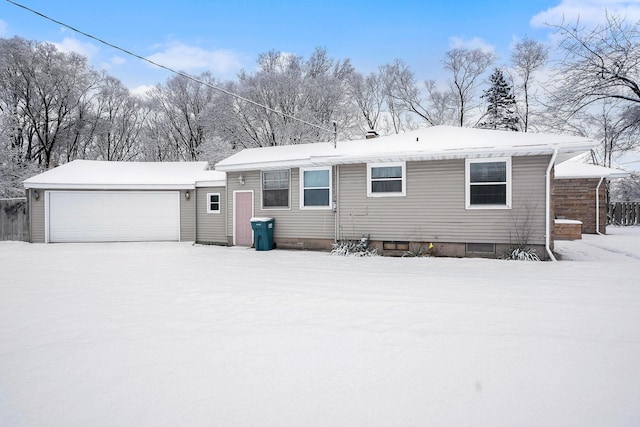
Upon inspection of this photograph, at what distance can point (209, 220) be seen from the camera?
14414 millimetres

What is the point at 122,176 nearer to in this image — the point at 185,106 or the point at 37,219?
the point at 37,219

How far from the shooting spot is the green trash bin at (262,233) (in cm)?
1151

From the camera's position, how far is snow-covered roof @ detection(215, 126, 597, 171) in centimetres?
830

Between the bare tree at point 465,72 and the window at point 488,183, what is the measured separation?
17.4m

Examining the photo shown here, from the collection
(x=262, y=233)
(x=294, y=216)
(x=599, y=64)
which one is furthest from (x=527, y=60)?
(x=262, y=233)

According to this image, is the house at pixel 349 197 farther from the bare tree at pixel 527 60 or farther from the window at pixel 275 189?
the bare tree at pixel 527 60

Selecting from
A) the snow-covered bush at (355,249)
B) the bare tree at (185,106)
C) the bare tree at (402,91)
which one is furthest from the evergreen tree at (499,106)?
the bare tree at (185,106)

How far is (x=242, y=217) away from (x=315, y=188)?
→ 10.2ft

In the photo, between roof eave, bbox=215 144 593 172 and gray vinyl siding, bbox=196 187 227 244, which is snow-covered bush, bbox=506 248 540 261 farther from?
gray vinyl siding, bbox=196 187 227 244

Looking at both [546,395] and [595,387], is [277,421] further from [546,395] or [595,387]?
[595,387]

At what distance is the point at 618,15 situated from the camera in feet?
30.7

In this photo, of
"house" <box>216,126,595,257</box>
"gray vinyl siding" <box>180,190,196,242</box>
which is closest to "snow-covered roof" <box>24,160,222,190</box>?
"gray vinyl siding" <box>180,190,196,242</box>

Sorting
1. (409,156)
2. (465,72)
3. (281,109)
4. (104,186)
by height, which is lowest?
(104,186)

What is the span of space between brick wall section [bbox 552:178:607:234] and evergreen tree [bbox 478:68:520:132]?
10325 mm
